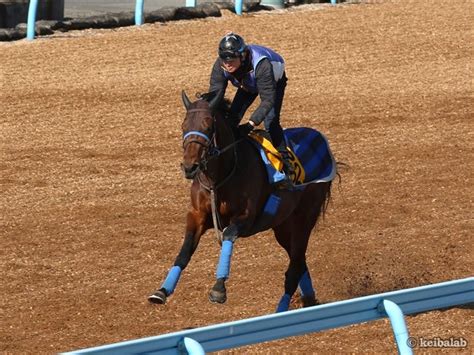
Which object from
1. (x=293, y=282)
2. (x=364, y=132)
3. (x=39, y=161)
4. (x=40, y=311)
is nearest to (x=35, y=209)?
(x=39, y=161)

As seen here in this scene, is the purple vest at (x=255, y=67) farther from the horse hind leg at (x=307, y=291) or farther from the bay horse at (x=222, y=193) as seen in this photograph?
the horse hind leg at (x=307, y=291)

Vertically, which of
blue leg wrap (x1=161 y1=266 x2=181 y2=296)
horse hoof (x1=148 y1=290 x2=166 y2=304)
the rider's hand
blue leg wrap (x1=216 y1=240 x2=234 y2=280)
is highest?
the rider's hand

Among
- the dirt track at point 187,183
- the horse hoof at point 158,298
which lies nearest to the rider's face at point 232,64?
the horse hoof at point 158,298

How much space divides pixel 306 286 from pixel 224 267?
6.27ft

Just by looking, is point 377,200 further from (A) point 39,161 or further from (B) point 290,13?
(B) point 290,13

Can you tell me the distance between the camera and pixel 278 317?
19.4ft

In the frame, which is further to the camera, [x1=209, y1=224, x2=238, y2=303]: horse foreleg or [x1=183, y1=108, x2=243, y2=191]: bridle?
[x1=209, y1=224, x2=238, y2=303]: horse foreleg

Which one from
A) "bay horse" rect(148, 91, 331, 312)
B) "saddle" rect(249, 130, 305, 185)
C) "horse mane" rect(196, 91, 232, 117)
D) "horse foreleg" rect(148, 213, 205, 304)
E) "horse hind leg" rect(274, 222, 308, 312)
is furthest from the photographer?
"horse hind leg" rect(274, 222, 308, 312)

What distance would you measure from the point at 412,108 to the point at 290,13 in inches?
197

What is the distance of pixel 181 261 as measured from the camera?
9094mm

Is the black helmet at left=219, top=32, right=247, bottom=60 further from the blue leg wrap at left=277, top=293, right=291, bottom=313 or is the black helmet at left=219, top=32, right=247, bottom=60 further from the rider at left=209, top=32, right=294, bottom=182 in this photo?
the blue leg wrap at left=277, top=293, right=291, bottom=313

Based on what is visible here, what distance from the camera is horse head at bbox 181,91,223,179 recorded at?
8664 millimetres

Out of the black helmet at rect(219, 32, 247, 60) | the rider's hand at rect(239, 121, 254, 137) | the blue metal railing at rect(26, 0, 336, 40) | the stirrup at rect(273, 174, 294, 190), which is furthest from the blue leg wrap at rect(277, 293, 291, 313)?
the blue metal railing at rect(26, 0, 336, 40)

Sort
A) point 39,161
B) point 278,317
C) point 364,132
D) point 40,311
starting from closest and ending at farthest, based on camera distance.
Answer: point 278,317
point 40,311
point 39,161
point 364,132
